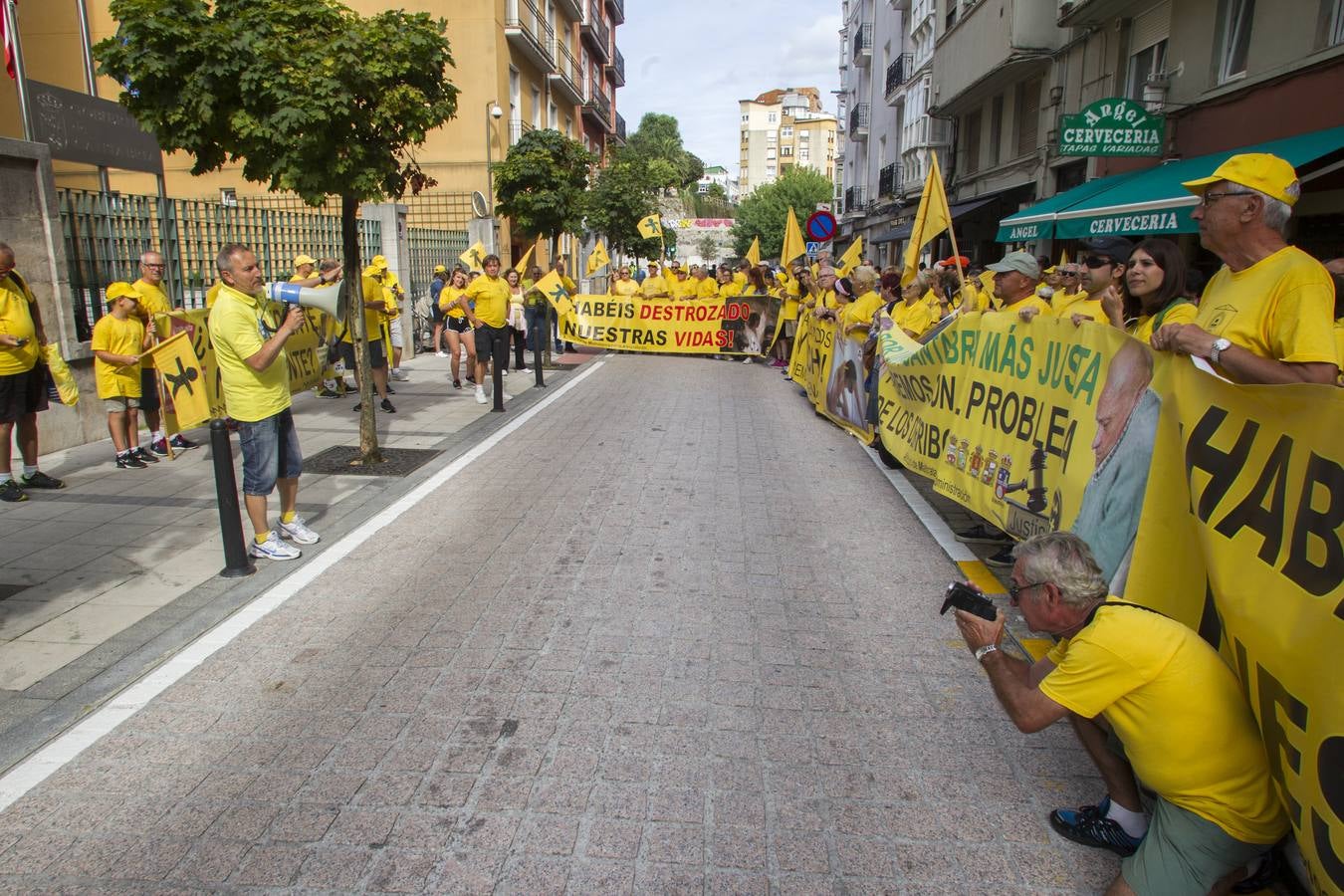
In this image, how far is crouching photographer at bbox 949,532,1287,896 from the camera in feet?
8.21

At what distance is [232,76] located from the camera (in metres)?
7.25

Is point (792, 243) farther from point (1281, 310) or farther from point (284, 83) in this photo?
point (1281, 310)

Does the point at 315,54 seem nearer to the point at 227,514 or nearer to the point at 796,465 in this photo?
the point at 227,514

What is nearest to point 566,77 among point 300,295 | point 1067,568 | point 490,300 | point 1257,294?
point 490,300

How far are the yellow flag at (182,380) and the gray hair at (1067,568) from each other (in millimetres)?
6144

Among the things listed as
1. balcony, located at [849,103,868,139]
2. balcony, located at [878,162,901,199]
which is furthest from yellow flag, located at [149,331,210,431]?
balcony, located at [849,103,868,139]

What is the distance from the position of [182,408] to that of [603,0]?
50.1m

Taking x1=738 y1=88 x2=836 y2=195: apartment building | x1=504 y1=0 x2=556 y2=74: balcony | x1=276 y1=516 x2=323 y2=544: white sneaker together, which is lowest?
x1=276 y1=516 x2=323 y2=544: white sneaker

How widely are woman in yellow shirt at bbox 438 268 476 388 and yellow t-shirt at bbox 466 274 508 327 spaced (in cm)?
33

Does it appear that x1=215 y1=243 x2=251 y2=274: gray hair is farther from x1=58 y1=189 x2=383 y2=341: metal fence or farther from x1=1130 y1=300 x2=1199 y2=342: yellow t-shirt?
x1=58 y1=189 x2=383 y2=341: metal fence

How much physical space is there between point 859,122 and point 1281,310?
4968 centimetres

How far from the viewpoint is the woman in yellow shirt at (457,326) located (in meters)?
13.5

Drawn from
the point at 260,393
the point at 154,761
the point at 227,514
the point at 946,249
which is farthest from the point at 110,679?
the point at 946,249

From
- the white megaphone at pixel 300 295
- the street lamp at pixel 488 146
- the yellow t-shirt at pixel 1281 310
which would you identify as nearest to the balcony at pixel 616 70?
the street lamp at pixel 488 146
